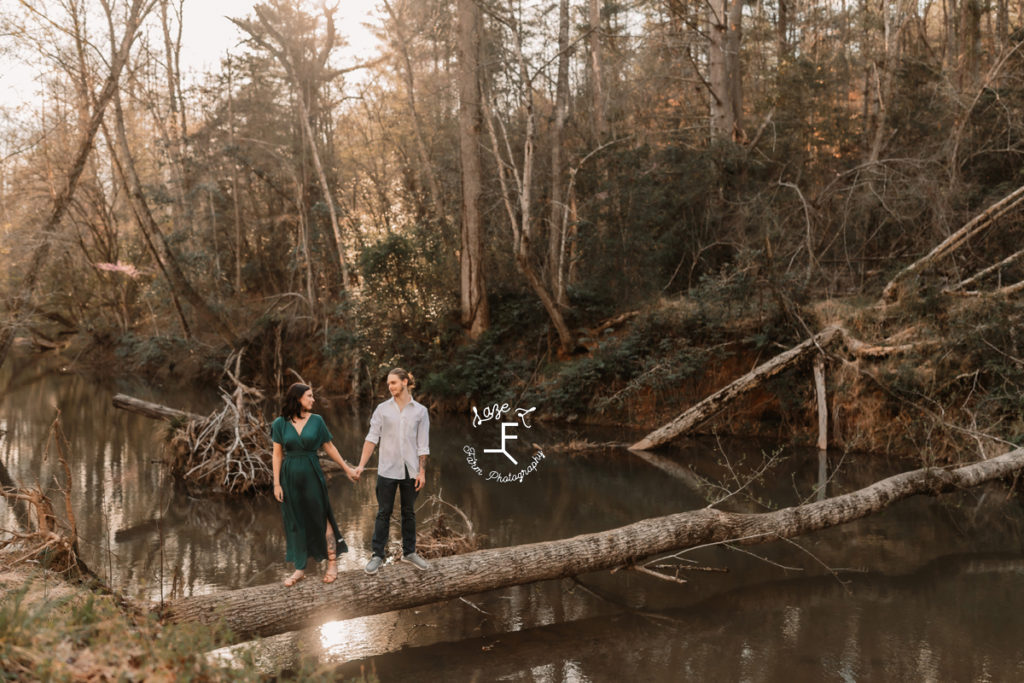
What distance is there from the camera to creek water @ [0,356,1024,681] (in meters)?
5.64

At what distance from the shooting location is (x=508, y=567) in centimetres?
625

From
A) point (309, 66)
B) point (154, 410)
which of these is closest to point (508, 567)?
point (154, 410)

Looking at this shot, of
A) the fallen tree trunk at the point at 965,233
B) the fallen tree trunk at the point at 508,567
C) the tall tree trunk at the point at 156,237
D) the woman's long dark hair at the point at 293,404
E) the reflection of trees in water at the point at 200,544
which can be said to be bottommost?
the reflection of trees in water at the point at 200,544

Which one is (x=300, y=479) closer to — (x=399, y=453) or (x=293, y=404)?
(x=293, y=404)

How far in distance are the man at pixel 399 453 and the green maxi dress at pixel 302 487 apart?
1.11 feet

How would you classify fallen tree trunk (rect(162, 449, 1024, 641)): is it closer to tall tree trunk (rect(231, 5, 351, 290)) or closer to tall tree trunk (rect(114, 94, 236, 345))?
tall tree trunk (rect(231, 5, 351, 290))

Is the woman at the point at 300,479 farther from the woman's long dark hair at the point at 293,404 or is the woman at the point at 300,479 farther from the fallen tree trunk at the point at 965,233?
the fallen tree trunk at the point at 965,233

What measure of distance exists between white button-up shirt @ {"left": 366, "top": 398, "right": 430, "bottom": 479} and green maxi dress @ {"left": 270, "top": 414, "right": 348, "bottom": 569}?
41 cm

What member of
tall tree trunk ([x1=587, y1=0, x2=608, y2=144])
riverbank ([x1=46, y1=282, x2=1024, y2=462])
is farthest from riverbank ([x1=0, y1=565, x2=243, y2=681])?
tall tree trunk ([x1=587, y1=0, x2=608, y2=144])

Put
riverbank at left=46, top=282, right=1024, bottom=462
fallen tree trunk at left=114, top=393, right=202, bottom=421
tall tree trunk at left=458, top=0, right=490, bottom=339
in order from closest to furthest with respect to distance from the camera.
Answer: riverbank at left=46, top=282, right=1024, bottom=462, fallen tree trunk at left=114, top=393, right=202, bottom=421, tall tree trunk at left=458, top=0, right=490, bottom=339

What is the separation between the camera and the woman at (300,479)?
5.59 metres

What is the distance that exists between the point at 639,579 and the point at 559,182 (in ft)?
39.1

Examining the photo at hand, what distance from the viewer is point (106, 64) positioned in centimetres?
1783

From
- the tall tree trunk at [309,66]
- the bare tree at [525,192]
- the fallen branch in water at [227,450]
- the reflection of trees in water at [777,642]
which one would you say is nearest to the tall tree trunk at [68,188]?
the tall tree trunk at [309,66]
